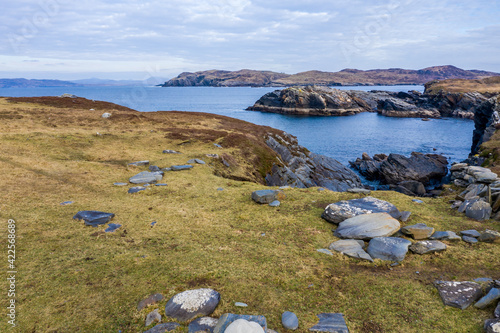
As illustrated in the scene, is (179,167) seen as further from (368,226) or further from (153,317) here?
(153,317)

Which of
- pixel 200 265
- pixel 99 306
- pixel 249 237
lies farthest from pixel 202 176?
pixel 99 306

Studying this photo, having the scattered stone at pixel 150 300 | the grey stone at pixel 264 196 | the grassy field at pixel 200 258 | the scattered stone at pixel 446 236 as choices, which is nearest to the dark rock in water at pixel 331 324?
the grassy field at pixel 200 258

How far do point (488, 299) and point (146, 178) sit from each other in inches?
806

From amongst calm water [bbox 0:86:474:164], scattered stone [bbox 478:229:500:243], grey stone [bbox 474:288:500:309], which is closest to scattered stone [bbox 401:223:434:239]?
scattered stone [bbox 478:229:500:243]

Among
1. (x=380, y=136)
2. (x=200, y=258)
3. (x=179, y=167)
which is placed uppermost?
(x=179, y=167)

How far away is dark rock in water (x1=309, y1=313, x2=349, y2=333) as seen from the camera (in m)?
8.54

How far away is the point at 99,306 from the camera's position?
922cm

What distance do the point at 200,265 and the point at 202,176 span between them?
1309 cm

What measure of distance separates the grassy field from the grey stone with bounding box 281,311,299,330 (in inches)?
8.1

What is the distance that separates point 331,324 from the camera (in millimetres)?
8766

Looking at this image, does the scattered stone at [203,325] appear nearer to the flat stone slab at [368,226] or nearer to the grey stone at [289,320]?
the grey stone at [289,320]

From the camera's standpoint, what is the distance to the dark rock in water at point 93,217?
14.8 m

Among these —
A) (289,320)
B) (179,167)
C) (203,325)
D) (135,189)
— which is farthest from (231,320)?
(179,167)

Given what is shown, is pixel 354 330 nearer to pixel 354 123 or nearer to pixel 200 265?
pixel 200 265
